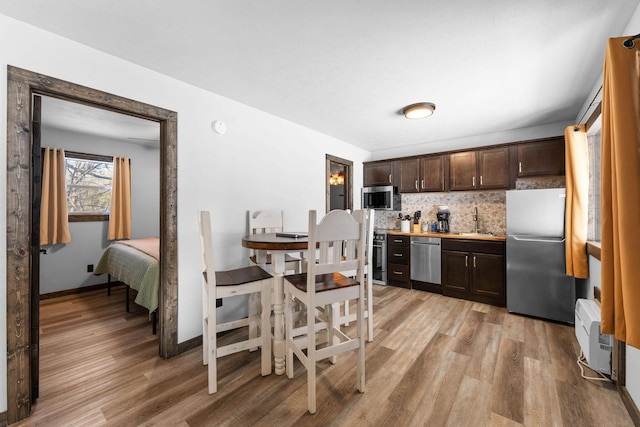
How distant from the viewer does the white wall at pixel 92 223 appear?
12.9 feet

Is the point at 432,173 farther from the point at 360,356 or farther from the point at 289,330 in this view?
the point at 289,330

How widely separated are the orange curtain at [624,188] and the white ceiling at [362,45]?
21.5 inches

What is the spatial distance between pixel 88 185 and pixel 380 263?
4.99 metres

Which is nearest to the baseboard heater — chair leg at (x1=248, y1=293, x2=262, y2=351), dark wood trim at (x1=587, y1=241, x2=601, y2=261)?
dark wood trim at (x1=587, y1=241, x2=601, y2=261)

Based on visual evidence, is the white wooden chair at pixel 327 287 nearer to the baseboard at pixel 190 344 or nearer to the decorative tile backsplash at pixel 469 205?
the baseboard at pixel 190 344

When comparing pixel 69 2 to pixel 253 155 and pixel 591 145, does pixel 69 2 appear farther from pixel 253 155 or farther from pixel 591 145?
pixel 591 145

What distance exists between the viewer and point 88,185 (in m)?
4.40

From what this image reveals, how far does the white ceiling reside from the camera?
1575 mm

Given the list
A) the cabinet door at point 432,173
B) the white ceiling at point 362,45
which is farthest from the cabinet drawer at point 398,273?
the white ceiling at point 362,45

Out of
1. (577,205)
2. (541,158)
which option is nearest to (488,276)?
(577,205)

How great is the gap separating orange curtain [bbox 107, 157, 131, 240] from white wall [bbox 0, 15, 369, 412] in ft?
9.44

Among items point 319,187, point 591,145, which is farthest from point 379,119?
point 591,145

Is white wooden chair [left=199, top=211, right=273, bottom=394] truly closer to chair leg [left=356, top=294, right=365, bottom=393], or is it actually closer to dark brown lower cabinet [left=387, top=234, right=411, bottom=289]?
chair leg [left=356, top=294, right=365, bottom=393]

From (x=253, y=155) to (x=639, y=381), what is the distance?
3.43 meters
